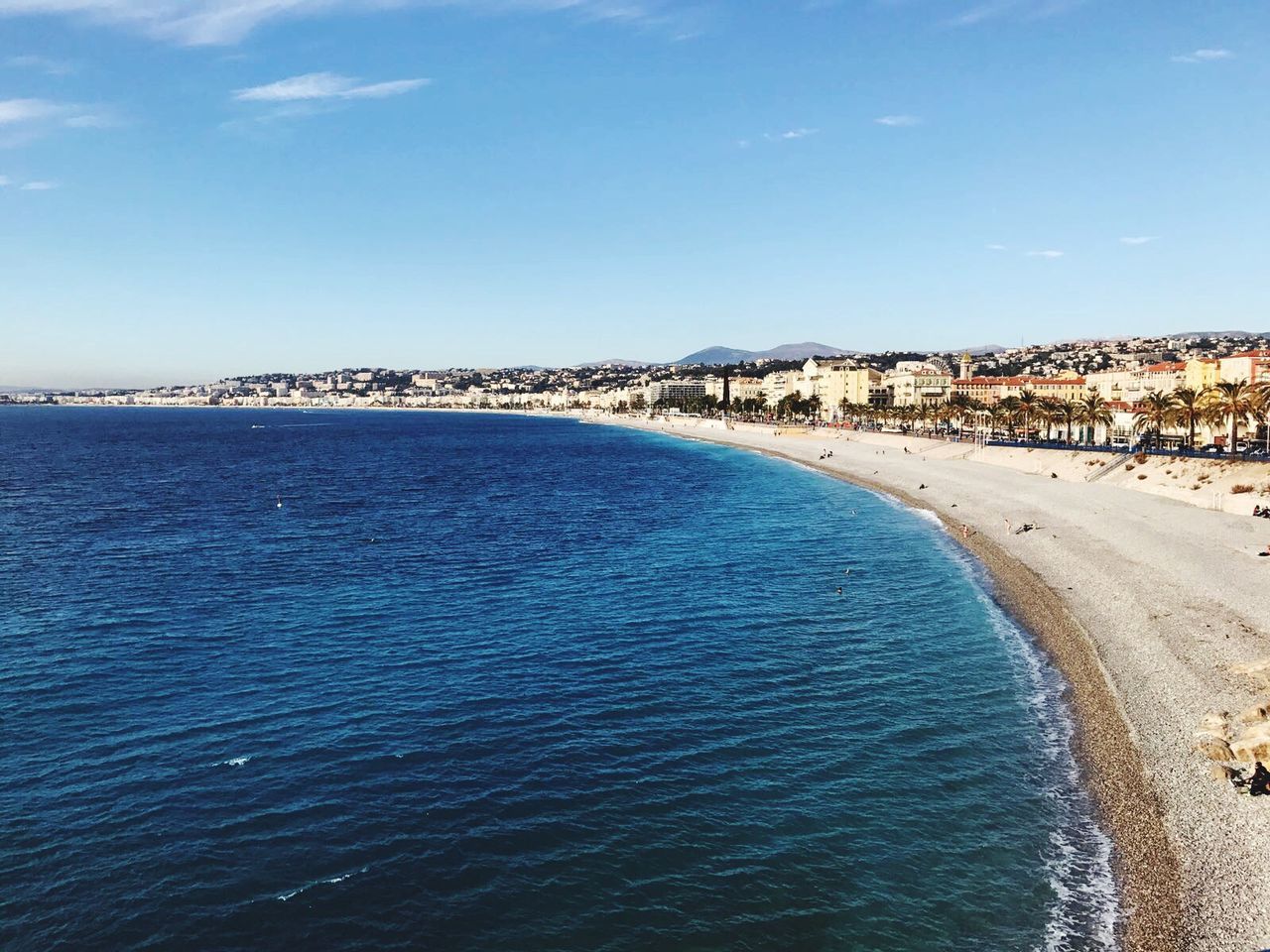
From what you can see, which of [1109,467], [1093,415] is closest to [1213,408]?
[1109,467]

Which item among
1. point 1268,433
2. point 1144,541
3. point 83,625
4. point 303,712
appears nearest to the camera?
point 303,712

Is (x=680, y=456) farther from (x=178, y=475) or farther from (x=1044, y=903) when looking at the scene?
(x=1044, y=903)

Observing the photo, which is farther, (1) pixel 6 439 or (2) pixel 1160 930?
(1) pixel 6 439

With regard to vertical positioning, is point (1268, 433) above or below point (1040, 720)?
above

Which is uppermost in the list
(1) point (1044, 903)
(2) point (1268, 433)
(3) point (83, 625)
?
(2) point (1268, 433)

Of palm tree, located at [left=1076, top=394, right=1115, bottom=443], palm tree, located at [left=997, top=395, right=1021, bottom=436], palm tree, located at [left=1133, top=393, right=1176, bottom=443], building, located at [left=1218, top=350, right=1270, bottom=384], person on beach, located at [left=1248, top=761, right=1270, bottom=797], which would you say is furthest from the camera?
palm tree, located at [left=997, top=395, right=1021, bottom=436]

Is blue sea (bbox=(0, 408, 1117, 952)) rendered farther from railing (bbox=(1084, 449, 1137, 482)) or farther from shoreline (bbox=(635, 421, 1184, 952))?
railing (bbox=(1084, 449, 1137, 482))

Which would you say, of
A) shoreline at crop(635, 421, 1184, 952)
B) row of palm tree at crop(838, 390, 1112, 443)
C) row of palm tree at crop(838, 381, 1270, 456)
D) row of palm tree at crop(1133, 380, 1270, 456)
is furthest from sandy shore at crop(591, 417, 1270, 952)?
row of palm tree at crop(838, 390, 1112, 443)

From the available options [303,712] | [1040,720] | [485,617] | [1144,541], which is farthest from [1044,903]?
[1144,541]
